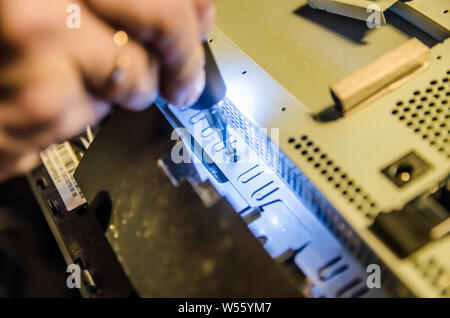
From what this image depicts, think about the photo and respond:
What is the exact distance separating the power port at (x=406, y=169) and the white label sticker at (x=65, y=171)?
1.90 feet

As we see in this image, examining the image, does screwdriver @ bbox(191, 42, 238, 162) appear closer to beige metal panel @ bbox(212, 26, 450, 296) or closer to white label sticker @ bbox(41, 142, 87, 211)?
beige metal panel @ bbox(212, 26, 450, 296)

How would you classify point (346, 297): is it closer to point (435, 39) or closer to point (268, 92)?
point (268, 92)

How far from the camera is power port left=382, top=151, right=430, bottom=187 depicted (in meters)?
0.67

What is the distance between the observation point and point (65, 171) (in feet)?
3.05

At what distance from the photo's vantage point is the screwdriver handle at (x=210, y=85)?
0.68 metres

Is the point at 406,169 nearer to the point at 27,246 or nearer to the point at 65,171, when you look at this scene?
the point at 65,171

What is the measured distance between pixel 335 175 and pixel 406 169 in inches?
4.2

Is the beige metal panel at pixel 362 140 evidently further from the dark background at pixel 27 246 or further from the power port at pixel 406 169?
the dark background at pixel 27 246

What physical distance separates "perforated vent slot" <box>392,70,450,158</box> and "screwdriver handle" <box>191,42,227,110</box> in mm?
292

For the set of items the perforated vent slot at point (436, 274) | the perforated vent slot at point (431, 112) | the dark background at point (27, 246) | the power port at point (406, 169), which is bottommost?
the perforated vent slot at point (436, 274)
